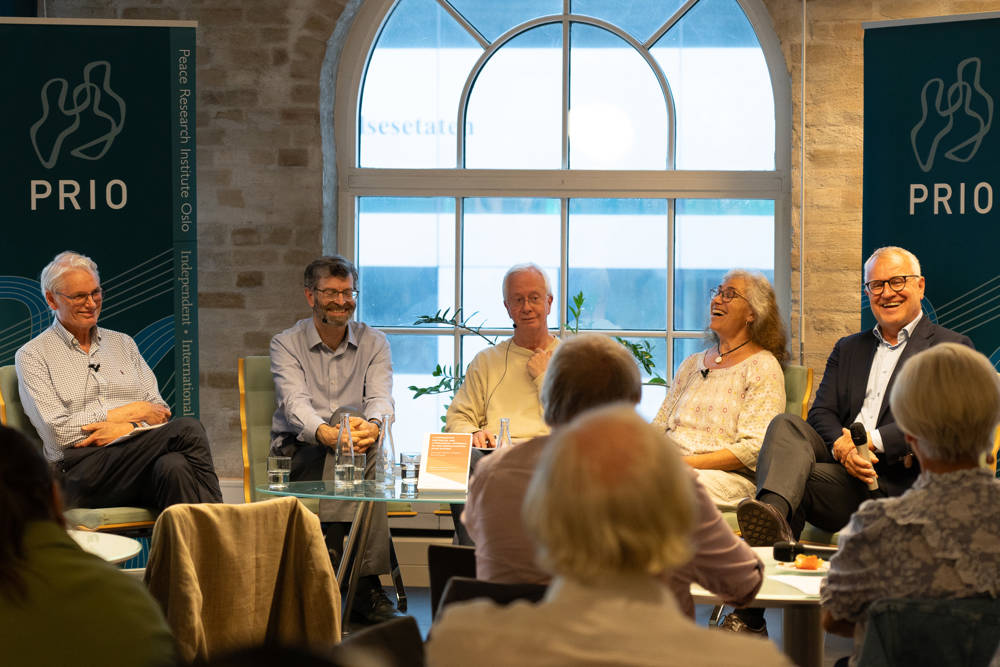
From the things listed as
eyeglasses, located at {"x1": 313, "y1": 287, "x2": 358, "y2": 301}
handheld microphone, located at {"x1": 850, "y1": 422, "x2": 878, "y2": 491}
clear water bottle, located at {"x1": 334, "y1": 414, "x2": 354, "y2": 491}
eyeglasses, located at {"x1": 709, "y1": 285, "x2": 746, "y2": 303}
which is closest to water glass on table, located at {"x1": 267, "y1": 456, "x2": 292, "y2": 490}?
clear water bottle, located at {"x1": 334, "y1": 414, "x2": 354, "y2": 491}

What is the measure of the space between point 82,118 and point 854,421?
11.9 feet

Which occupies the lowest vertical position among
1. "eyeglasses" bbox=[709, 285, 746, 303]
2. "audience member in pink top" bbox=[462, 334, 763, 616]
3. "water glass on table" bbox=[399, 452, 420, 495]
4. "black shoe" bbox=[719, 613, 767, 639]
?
"black shoe" bbox=[719, 613, 767, 639]

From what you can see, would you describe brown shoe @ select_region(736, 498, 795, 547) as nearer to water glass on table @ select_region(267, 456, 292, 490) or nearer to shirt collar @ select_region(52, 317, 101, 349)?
water glass on table @ select_region(267, 456, 292, 490)

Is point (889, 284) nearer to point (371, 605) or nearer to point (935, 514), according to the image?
point (371, 605)

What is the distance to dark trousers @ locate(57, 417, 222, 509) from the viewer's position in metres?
4.35

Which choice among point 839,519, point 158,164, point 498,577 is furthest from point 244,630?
point 158,164

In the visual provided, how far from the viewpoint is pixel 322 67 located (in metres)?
5.89

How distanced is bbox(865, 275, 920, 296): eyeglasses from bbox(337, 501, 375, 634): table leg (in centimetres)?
220

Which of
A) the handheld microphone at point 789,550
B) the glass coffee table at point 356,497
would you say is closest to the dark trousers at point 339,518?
the glass coffee table at point 356,497

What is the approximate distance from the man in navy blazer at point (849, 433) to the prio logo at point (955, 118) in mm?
553

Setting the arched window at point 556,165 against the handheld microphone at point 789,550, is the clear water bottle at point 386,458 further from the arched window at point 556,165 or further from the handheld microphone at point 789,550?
the arched window at point 556,165

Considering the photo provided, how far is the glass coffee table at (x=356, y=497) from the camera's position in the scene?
3.60m

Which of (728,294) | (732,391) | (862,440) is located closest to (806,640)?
(862,440)

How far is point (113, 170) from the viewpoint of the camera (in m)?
5.14
